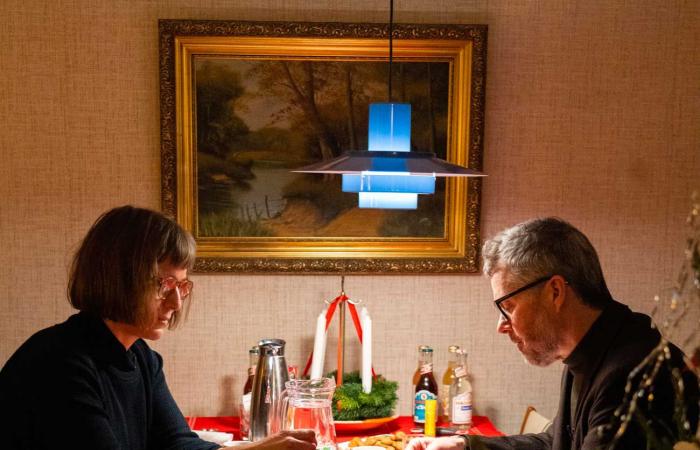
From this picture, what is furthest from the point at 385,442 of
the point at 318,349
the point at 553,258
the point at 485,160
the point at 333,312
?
the point at 485,160

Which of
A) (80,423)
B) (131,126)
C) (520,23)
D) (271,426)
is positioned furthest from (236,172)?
(80,423)

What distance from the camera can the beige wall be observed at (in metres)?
2.86

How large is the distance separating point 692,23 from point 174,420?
7.86 ft

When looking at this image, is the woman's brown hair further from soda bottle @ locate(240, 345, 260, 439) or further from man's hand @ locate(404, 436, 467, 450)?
soda bottle @ locate(240, 345, 260, 439)

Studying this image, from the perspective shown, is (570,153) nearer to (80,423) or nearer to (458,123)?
(458,123)

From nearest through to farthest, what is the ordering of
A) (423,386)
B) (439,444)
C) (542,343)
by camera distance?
1. (542,343)
2. (439,444)
3. (423,386)

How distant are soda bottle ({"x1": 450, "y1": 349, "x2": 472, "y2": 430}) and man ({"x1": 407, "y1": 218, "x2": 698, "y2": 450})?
743mm

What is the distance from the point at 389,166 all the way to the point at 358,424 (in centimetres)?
109

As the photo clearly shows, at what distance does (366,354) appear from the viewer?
2.73 metres

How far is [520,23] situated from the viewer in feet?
9.63

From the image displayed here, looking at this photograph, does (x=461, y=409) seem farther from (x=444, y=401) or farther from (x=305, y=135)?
(x=305, y=135)

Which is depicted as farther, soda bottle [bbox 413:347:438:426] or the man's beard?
soda bottle [bbox 413:347:438:426]

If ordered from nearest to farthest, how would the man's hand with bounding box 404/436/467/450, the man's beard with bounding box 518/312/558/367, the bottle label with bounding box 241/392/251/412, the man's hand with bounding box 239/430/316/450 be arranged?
the man's hand with bounding box 239/430/316/450 < the man's beard with bounding box 518/312/558/367 < the man's hand with bounding box 404/436/467/450 < the bottle label with bounding box 241/392/251/412

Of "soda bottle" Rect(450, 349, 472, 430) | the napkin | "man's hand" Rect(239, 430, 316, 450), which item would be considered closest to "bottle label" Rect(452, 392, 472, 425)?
"soda bottle" Rect(450, 349, 472, 430)
